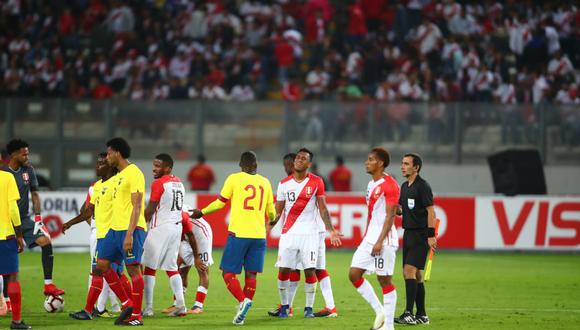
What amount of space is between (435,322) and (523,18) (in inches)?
813

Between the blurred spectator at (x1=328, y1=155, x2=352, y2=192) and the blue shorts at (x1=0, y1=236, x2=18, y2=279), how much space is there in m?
16.6

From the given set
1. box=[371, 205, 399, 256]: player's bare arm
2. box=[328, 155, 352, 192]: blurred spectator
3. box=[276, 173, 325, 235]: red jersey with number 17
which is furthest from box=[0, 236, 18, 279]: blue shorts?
box=[328, 155, 352, 192]: blurred spectator

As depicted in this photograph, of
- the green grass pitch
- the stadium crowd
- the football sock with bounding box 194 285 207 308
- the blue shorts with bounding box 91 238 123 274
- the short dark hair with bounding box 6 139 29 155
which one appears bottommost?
the green grass pitch

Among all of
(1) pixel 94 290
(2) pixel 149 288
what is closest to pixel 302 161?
(2) pixel 149 288

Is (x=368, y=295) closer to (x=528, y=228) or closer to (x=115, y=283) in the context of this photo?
(x=115, y=283)

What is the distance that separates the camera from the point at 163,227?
13734 mm

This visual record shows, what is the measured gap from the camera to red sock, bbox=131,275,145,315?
12.7 meters

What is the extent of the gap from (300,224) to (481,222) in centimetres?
1236

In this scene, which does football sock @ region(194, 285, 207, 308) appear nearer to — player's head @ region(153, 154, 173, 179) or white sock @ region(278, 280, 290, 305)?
white sock @ region(278, 280, 290, 305)

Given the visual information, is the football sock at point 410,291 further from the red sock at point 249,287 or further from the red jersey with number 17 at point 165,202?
the red jersey with number 17 at point 165,202

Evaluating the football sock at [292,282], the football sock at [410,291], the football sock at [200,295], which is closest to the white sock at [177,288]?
the football sock at [200,295]

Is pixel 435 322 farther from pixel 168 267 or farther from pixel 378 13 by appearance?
pixel 378 13

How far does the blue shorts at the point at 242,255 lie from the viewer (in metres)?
13.2

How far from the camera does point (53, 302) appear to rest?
1418 cm
